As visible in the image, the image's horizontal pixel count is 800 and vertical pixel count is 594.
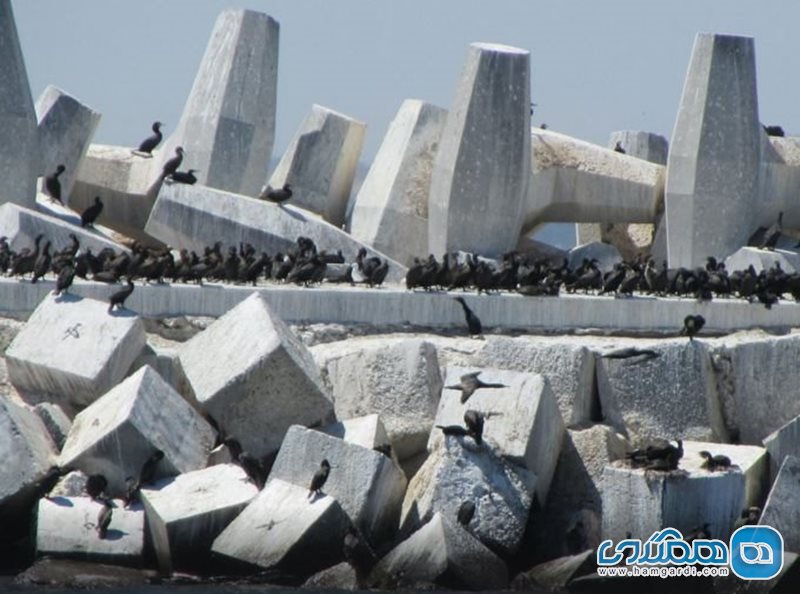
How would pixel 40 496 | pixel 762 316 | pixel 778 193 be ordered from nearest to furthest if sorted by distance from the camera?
pixel 40 496, pixel 762 316, pixel 778 193

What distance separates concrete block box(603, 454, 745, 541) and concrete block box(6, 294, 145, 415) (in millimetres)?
4858

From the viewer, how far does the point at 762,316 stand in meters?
29.4

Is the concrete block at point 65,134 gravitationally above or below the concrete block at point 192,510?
above

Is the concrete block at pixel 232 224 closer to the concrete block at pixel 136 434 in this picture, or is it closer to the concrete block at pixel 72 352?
the concrete block at pixel 72 352

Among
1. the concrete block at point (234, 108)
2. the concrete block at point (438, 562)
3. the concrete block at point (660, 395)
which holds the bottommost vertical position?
the concrete block at point (438, 562)

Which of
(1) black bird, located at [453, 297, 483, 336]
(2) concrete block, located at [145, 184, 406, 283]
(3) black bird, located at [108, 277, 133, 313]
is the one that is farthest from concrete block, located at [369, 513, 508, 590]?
(2) concrete block, located at [145, 184, 406, 283]

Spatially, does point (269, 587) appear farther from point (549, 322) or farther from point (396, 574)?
point (549, 322)

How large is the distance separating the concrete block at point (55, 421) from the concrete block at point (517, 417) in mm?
3388

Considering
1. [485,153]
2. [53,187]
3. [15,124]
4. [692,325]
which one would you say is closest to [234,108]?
[53,187]

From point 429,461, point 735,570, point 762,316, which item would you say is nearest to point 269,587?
point 429,461

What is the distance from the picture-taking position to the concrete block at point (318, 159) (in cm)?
3406

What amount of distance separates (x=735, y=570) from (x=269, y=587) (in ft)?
13.1

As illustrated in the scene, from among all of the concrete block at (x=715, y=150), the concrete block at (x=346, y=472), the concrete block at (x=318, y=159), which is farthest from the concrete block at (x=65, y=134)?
the concrete block at (x=346, y=472)

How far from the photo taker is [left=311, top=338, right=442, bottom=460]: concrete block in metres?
22.7
